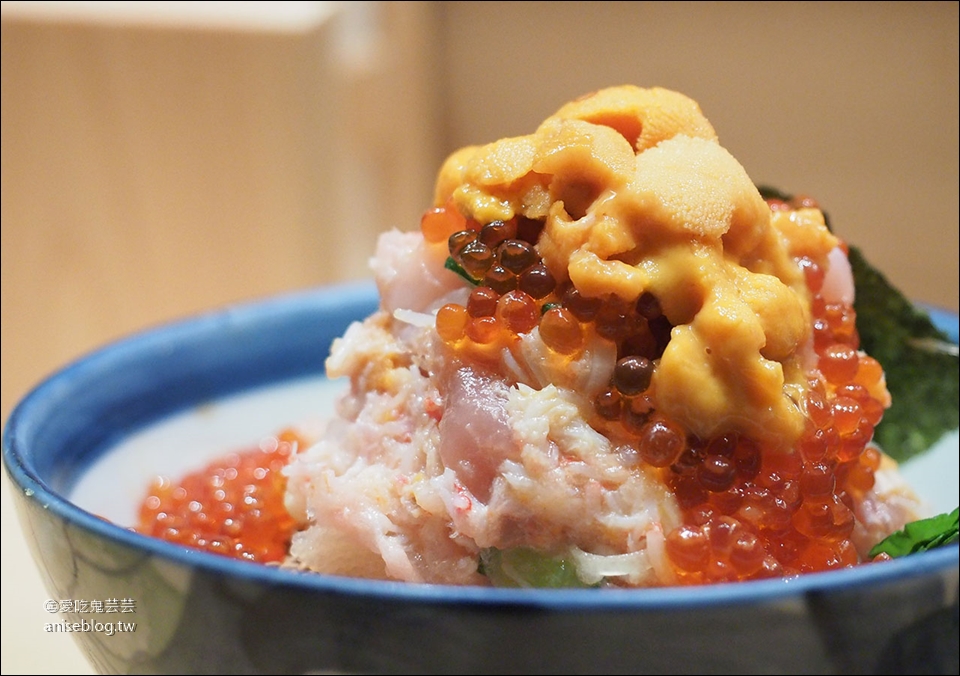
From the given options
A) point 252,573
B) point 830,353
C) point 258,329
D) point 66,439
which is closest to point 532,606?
point 252,573

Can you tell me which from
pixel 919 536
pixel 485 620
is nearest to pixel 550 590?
pixel 485 620

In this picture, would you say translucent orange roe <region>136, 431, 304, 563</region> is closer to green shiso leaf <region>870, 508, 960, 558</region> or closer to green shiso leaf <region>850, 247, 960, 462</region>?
green shiso leaf <region>870, 508, 960, 558</region>

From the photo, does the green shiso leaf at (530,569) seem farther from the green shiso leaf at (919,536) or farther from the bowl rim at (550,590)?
the green shiso leaf at (919,536)

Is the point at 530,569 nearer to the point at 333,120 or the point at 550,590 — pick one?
the point at 550,590

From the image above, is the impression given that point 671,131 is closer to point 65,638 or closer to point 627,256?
point 627,256

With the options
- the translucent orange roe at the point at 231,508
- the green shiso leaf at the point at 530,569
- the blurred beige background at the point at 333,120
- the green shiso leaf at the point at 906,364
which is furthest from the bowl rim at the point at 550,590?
the blurred beige background at the point at 333,120
